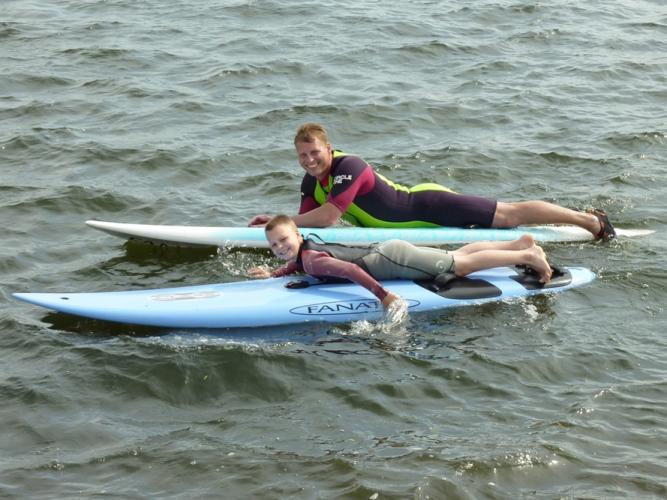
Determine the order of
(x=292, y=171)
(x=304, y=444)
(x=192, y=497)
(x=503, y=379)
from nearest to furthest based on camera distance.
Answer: (x=192, y=497)
(x=304, y=444)
(x=503, y=379)
(x=292, y=171)

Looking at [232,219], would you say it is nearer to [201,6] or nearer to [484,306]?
[484,306]

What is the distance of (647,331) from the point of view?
6.87 metres

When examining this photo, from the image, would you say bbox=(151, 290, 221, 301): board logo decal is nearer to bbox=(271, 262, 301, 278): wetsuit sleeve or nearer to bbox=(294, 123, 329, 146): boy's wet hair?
bbox=(271, 262, 301, 278): wetsuit sleeve

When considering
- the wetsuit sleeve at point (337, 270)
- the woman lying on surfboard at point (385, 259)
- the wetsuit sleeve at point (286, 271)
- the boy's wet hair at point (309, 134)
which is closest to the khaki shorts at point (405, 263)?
the woman lying on surfboard at point (385, 259)

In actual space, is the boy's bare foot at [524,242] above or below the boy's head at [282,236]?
below

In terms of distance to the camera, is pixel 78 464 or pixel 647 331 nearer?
pixel 78 464

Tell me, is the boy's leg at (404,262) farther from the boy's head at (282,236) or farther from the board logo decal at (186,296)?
the board logo decal at (186,296)

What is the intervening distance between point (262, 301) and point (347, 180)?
1444 millimetres

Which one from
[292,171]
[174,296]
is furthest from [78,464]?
[292,171]

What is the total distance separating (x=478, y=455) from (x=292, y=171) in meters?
5.08

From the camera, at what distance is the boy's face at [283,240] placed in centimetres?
670

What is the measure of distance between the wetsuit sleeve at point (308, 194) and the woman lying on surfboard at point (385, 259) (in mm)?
821

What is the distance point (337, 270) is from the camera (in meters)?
6.79

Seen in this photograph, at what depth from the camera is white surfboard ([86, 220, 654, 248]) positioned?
26.2 feet
